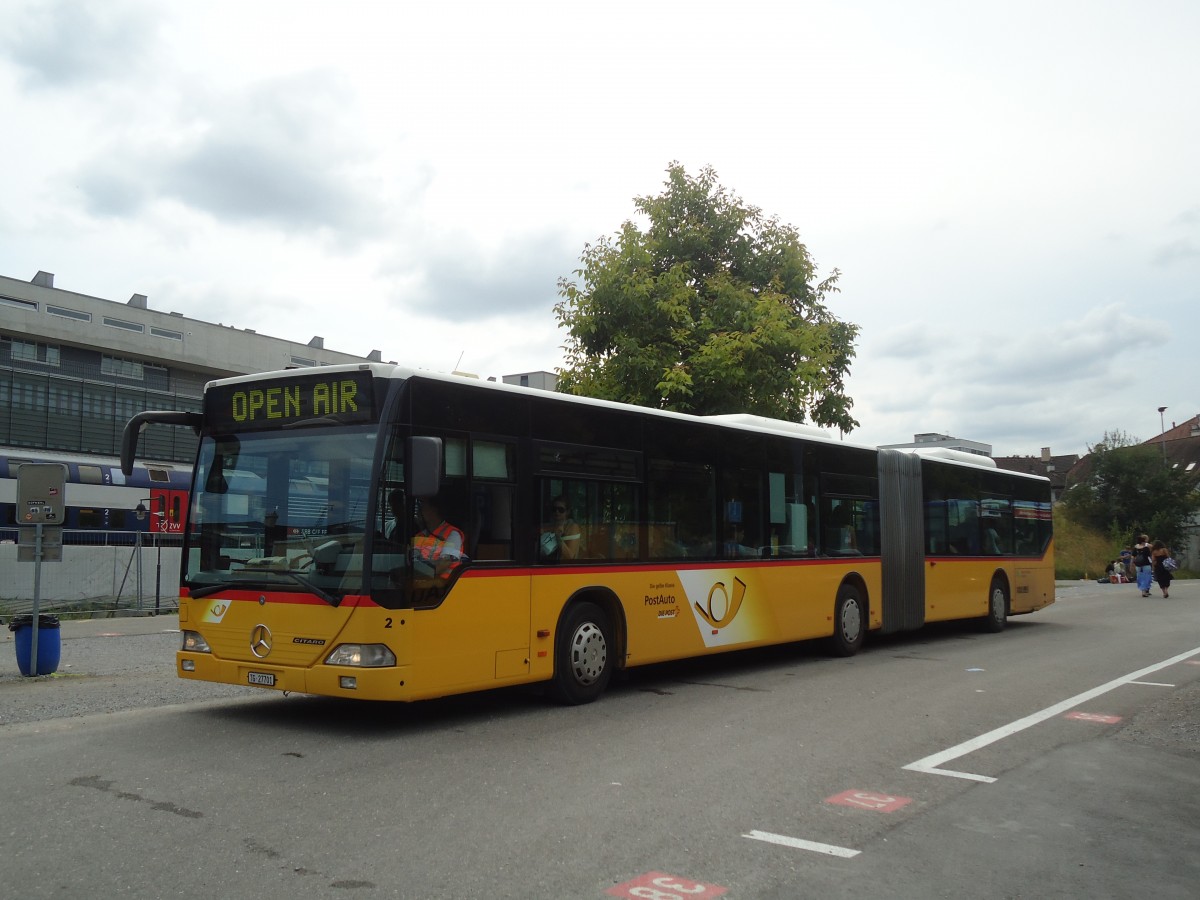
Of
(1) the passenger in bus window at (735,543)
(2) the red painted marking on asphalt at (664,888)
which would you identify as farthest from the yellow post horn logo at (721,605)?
(2) the red painted marking on asphalt at (664,888)

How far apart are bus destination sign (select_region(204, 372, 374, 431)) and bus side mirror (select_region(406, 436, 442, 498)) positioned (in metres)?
0.57

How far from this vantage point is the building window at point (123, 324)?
4938cm

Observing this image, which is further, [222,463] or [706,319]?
[706,319]

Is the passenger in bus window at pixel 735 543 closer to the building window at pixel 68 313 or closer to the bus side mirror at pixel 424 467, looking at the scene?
the bus side mirror at pixel 424 467

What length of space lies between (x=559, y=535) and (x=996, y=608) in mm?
12185

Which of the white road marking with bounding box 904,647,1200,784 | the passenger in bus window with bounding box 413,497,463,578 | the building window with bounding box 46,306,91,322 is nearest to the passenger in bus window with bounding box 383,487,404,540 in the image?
the passenger in bus window with bounding box 413,497,463,578

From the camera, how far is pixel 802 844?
5.41 meters

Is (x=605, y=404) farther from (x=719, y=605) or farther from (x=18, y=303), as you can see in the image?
(x=18, y=303)

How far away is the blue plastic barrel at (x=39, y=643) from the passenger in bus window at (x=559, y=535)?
6.71 m

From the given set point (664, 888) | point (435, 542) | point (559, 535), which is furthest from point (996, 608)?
point (664, 888)

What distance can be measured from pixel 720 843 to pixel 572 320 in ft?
58.0

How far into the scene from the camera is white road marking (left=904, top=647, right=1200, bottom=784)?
284 inches

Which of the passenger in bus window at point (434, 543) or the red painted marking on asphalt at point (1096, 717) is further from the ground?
the passenger in bus window at point (434, 543)

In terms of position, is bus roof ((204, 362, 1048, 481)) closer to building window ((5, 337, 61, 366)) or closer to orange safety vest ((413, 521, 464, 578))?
orange safety vest ((413, 521, 464, 578))
